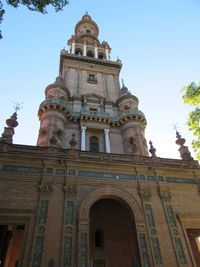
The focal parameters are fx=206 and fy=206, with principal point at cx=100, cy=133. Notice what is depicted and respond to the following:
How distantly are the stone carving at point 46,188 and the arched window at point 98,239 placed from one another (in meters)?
5.90

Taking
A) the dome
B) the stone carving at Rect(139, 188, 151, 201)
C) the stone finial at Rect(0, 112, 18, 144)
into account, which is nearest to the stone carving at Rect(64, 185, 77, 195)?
the stone carving at Rect(139, 188, 151, 201)

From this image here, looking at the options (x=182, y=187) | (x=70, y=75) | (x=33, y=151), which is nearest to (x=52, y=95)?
(x=70, y=75)

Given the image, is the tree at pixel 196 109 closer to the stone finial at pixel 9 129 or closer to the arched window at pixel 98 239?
the arched window at pixel 98 239

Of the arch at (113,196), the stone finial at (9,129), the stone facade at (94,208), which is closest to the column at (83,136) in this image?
the stone facade at (94,208)

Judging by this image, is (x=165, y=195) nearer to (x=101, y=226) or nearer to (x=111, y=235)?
(x=111, y=235)

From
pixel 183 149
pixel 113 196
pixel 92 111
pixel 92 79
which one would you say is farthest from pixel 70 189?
pixel 92 79

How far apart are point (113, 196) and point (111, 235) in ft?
12.7

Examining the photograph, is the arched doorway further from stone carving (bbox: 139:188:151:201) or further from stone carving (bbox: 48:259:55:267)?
stone carving (bbox: 48:259:55:267)

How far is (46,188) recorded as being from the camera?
13445mm

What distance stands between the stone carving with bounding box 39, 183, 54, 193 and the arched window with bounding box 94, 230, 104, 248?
5.90 m

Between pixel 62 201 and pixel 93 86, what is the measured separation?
21037 millimetres

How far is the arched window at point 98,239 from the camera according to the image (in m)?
15.9

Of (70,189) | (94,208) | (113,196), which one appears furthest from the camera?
(94,208)

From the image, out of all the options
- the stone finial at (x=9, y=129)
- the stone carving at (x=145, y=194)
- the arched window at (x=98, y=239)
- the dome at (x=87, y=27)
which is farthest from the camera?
the dome at (x=87, y=27)
